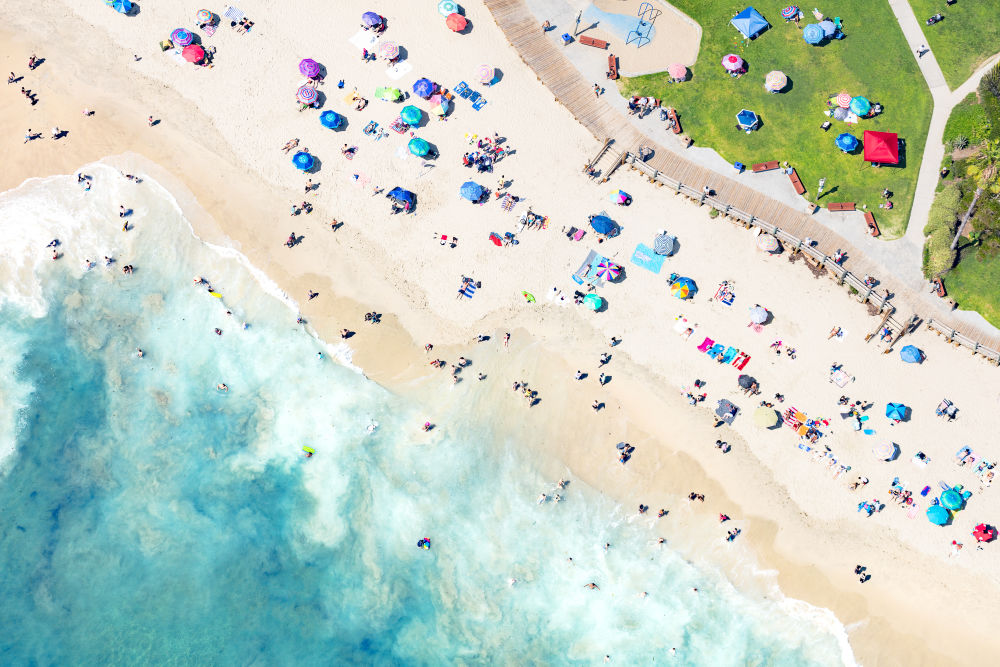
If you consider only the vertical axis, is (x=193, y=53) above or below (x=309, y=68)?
above

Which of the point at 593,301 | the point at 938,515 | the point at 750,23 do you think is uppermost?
the point at 750,23

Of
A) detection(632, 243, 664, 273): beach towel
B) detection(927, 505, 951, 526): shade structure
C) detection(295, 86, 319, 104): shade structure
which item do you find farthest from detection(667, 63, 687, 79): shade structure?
detection(927, 505, 951, 526): shade structure

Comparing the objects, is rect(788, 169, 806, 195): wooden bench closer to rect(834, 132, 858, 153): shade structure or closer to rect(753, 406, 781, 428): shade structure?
rect(834, 132, 858, 153): shade structure

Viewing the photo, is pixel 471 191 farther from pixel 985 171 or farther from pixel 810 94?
pixel 985 171

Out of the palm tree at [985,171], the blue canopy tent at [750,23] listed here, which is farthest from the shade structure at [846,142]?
the blue canopy tent at [750,23]

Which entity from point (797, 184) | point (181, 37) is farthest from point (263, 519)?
point (797, 184)

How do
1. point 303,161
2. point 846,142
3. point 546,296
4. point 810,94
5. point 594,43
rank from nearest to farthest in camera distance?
point 546,296 < point 303,161 < point 846,142 < point 810,94 < point 594,43
